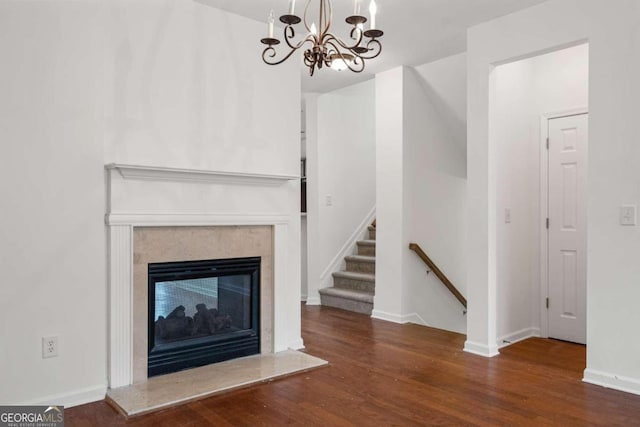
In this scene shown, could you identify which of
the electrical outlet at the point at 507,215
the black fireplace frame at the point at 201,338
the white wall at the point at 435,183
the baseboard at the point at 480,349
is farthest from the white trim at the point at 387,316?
the black fireplace frame at the point at 201,338

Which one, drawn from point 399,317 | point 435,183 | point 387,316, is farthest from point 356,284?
point 435,183

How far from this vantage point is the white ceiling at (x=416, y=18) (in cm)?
336

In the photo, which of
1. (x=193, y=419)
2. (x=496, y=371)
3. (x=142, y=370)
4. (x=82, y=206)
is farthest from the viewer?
(x=496, y=371)

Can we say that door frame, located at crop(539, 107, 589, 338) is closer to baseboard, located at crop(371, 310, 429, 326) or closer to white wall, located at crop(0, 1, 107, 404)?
baseboard, located at crop(371, 310, 429, 326)

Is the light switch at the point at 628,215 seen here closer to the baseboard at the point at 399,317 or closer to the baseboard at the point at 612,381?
the baseboard at the point at 612,381

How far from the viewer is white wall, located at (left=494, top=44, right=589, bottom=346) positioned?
4074 mm

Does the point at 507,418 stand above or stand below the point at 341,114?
below

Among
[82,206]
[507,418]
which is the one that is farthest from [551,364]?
[82,206]

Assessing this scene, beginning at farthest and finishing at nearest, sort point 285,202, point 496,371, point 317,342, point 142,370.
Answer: point 317,342 < point 285,202 < point 496,371 < point 142,370

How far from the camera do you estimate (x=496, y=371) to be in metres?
3.38

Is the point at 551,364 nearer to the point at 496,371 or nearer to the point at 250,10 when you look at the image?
the point at 496,371

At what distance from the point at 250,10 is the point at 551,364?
3.41 metres

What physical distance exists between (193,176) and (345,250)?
319cm

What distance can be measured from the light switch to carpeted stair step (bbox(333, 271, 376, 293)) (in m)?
2.88
